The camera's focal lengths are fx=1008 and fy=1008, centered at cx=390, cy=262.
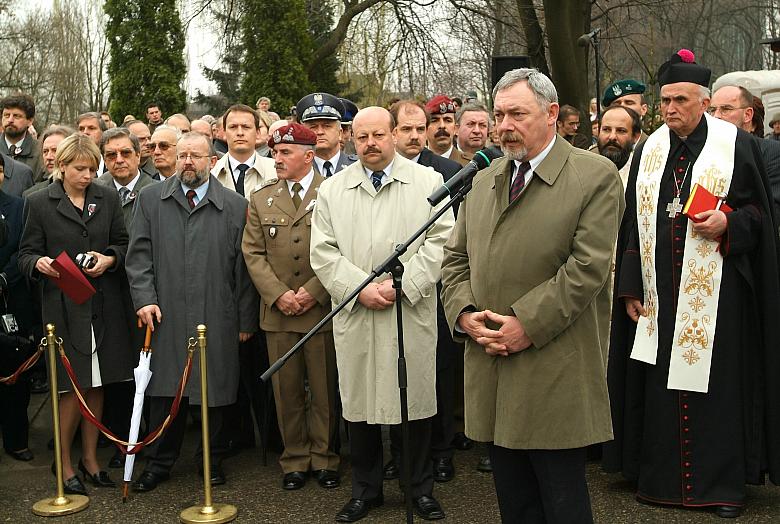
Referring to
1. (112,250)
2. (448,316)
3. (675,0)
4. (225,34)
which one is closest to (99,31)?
(225,34)

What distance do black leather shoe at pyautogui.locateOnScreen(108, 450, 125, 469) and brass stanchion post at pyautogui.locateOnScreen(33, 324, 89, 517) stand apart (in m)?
0.69

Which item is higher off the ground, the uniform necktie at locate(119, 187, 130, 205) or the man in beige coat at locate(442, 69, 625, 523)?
the uniform necktie at locate(119, 187, 130, 205)

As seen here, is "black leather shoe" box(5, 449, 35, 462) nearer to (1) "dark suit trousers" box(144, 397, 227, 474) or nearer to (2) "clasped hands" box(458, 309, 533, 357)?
(1) "dark suit trousers" box(144, 397, 227, 474)

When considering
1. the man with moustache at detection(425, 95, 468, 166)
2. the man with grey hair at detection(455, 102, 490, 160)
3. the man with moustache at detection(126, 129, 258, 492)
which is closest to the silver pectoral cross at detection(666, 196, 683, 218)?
the man with grey hair at detection(455, 102, 490, 160)

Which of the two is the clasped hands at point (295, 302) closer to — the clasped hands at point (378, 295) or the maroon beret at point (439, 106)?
the clasped hands at point (378, 295)

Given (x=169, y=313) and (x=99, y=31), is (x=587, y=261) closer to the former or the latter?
(x=169, y=313)

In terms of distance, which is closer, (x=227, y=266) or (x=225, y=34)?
(x=227, y=266)

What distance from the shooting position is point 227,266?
638 cm

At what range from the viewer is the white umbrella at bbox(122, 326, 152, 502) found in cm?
594

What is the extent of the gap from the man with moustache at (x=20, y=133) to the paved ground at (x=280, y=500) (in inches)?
135

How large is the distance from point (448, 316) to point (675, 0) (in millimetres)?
18276

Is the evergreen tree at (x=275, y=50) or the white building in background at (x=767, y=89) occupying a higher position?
the evergreen tree at (x=275, y=50)

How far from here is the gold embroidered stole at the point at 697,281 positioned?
17.9 feet

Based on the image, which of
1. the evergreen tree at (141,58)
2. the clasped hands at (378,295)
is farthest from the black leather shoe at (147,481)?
the evergreen tree at (141,58)
